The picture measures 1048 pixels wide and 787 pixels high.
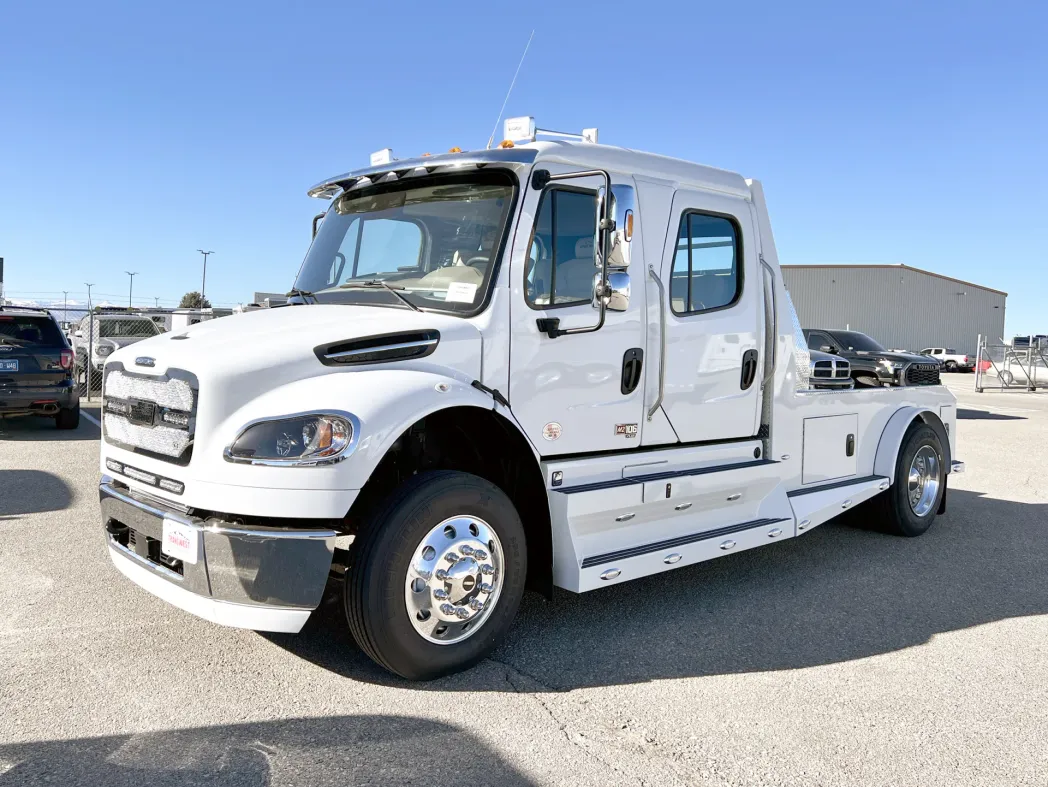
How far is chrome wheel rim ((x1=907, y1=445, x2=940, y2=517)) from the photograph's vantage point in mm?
6941

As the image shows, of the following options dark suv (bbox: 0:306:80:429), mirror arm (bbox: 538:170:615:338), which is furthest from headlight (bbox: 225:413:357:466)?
dark suv (bbox: 0:306:80:429)

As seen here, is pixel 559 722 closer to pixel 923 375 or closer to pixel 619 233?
pixel 619 233

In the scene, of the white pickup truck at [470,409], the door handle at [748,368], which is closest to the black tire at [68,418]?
the white pickup truck at [470,409]

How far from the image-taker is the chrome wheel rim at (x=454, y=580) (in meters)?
3.62

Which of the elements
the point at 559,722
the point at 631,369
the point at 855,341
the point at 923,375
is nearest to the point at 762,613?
the point at 631,369

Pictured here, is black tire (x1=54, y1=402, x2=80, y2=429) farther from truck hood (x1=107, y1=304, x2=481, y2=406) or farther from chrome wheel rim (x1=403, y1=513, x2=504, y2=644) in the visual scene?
chrome wheel rim (x1=403, y1=513, x2=504, y2=644)

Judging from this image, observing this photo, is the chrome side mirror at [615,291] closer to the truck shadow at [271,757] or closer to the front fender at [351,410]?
the front fender at [351,410]

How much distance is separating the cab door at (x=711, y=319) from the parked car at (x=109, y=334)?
42.3 ft

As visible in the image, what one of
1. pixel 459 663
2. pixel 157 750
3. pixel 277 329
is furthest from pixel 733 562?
pixel 157 750

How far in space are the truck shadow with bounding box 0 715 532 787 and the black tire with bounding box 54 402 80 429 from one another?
33.3 feet

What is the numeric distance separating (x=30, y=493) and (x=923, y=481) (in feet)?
25.7

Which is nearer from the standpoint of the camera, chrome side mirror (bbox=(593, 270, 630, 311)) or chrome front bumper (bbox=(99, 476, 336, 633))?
chrome front bumper (bbox=(99, 476, 336, 633))

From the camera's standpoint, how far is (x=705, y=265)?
4992mm

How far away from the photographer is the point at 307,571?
335 cm
